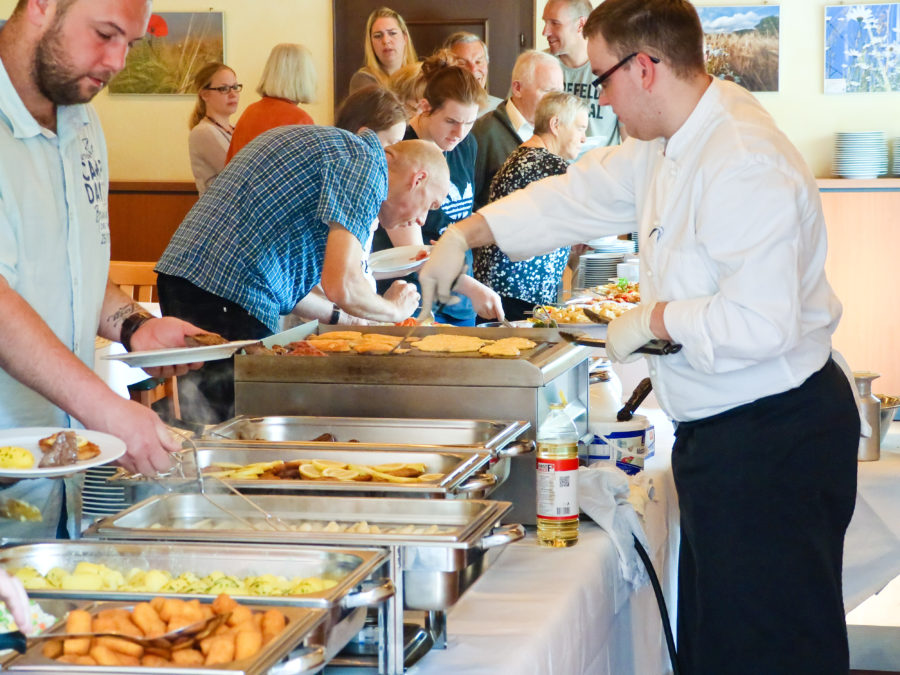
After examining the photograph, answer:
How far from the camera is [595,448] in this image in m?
1.88

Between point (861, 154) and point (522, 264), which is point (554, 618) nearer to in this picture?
point (522, 264)

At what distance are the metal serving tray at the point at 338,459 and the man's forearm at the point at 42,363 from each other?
0.20 m

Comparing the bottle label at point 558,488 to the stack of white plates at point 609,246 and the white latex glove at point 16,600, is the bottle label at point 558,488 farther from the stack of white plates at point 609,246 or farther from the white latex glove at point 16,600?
the stack of white plates at point 609,246

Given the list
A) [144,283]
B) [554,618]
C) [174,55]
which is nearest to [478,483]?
[554,618]

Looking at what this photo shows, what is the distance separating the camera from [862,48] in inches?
228

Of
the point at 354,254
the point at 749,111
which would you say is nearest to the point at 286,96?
the point at 354,254

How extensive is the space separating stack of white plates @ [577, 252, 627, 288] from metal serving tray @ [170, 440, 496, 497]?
2.69 meters

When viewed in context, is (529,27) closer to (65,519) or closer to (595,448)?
(595,448)

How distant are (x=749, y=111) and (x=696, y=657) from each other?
81 cm

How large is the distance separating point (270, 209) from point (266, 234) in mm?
52

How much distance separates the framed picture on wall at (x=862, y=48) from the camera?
579 centimetres

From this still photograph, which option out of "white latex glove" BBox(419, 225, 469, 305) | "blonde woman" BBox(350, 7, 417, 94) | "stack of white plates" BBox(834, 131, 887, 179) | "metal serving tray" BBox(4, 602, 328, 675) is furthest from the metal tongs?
"stack of white plates" BBox(834, 131, 887, 179)

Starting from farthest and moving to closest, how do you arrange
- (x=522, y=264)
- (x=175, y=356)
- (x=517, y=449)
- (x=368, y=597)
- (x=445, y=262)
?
1. (x=522, y=264)
2. (x=445, y=262)
3. (x=517, y=449)
4. (x=175, y=356)
5. (x=368, y=597)

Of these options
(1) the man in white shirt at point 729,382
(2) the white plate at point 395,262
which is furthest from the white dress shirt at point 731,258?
(2) the white plate at point 395,262
